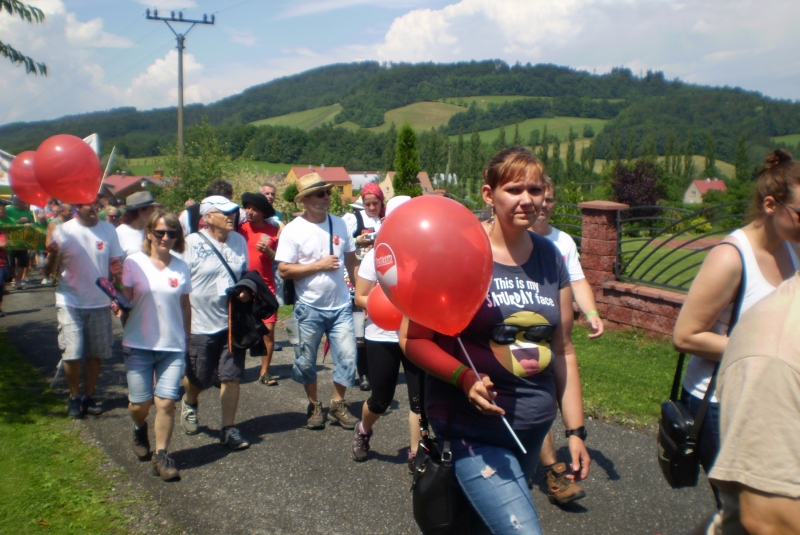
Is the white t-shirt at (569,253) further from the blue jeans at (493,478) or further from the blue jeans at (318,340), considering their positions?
the blue jeans at (493,478)

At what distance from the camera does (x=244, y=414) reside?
18.7 ft

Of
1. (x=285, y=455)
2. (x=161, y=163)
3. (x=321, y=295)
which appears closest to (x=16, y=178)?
(x=321, y=295)

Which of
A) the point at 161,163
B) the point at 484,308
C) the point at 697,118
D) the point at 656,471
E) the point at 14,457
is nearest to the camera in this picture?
the point at 484,308

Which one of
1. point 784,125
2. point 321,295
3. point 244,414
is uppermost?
point 784,125

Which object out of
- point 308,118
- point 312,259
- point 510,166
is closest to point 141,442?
point 312,259

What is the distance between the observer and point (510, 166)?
2.35 metres

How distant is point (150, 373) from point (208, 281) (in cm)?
89

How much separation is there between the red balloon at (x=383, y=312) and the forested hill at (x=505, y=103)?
4990 cm

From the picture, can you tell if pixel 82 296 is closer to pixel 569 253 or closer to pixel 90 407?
pixel 90 407

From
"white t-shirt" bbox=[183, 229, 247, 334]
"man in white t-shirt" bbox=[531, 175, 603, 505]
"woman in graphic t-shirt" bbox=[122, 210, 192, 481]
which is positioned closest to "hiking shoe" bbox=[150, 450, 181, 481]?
"woman in graphic t-shirt" bbox=[122, 210, 192, 481]

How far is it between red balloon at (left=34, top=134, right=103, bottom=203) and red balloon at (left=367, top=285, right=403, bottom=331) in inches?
130

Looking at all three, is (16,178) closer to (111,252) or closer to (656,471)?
(111,252)

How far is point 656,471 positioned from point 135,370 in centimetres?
351

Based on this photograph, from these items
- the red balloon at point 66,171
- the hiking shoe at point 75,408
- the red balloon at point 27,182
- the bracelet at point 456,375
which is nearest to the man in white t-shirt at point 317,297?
the red balloon at point 66,171
